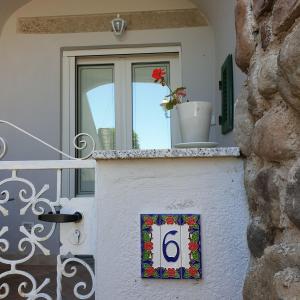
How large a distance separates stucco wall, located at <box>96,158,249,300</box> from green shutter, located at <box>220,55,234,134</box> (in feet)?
4.10

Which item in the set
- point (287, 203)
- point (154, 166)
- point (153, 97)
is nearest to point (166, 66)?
point (153, 97)

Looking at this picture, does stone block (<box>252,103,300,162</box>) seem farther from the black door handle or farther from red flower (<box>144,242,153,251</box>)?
the black door handle

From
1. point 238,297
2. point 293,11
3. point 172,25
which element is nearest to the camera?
point 293,11

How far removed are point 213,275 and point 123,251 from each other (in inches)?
15.1

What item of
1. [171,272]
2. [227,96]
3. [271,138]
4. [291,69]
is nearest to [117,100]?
[227,96]

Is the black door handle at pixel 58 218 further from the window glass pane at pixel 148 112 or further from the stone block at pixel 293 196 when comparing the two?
the window glass pane at pixel 148 112

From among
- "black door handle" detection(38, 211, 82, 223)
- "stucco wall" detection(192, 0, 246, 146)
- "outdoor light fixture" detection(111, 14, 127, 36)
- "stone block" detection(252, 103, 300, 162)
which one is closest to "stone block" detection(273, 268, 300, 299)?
"stone block" detection(252, 103, 300, 162)

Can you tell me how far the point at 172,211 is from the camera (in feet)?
5.60

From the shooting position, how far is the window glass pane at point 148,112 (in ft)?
13.7

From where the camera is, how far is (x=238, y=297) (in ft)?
5.44

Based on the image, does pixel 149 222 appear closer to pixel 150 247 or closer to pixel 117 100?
pixel 150 247

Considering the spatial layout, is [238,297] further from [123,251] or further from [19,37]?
[19,37]

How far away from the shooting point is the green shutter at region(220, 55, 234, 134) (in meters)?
2.94

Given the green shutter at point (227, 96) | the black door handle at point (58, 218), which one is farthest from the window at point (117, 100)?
the black door handle at point (58, 218)
